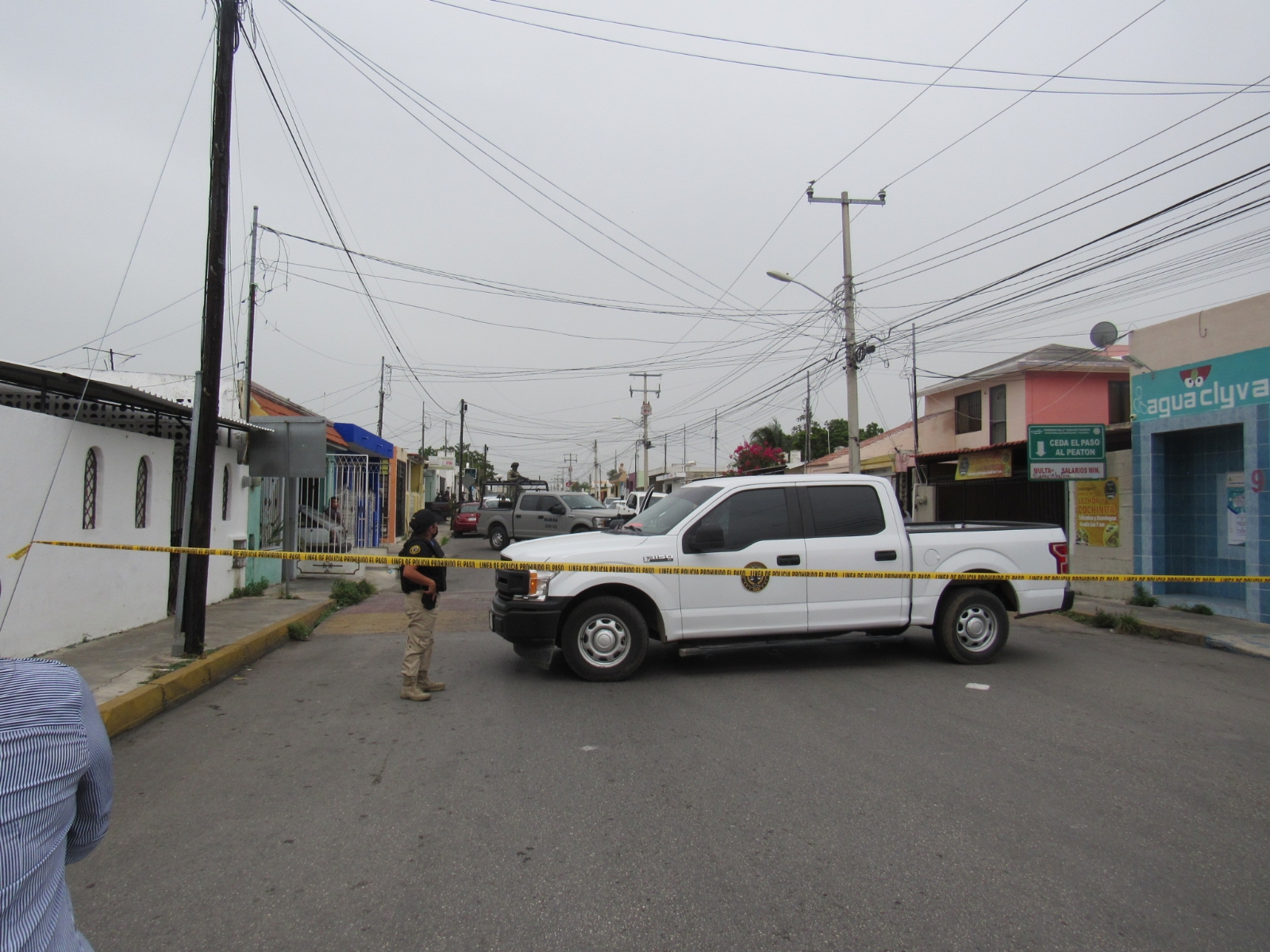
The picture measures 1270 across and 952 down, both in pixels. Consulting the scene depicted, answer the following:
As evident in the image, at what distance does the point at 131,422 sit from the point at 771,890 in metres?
9.95

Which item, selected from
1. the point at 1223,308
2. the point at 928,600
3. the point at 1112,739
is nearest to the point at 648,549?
the point at 928,600

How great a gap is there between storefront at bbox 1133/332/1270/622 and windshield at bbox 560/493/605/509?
16573 millimetres

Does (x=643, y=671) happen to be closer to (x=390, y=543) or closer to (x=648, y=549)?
(x=648, y=549)

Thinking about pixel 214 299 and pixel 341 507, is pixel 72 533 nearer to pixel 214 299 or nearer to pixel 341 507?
pixel 214 299

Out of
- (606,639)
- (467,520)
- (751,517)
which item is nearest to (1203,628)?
(751,517)

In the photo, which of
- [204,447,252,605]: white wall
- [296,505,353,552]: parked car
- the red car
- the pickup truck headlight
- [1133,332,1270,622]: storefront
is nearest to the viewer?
the pickup truck headlight

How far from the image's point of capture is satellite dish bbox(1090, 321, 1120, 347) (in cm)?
1586

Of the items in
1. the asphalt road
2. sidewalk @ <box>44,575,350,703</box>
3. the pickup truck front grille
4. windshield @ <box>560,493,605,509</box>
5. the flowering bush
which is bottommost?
the asphalt road

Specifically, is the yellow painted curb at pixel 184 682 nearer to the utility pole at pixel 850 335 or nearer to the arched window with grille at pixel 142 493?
the arched window with grille at pixel 142 493

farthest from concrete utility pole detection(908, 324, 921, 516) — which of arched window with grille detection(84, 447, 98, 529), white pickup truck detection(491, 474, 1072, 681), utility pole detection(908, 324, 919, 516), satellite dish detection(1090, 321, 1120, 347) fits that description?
arched window with grille detection(84, 447, 98, 529)

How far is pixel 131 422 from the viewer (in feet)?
34.4

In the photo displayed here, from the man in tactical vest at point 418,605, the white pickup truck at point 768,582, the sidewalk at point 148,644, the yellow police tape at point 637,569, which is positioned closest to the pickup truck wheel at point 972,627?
the white pickup truck at point 768,582

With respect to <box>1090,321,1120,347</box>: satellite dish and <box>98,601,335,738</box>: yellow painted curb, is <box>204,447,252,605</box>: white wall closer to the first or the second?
<box>98,601,335,738</box>: yellow painted curb

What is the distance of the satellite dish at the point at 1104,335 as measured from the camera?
15859 millimetres
